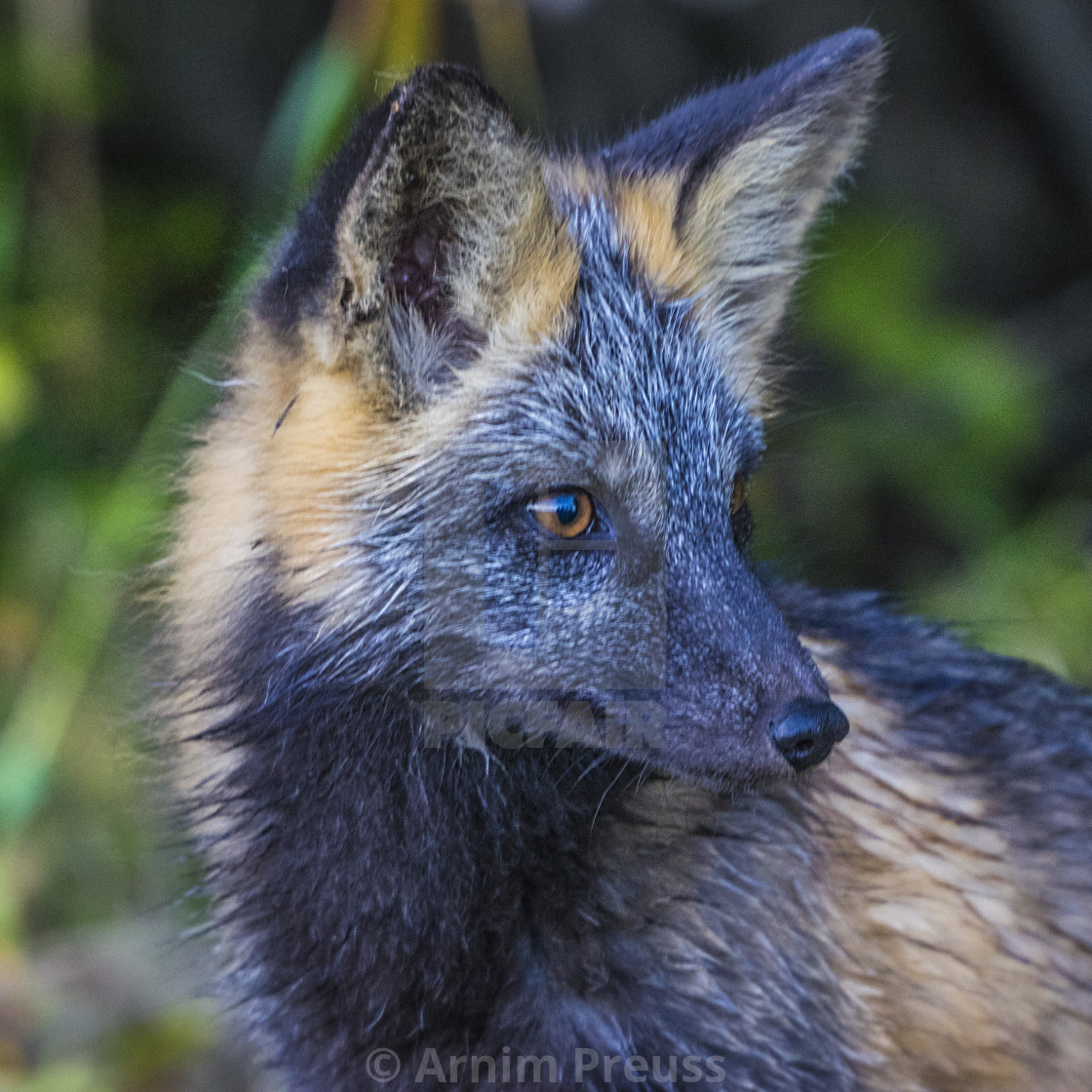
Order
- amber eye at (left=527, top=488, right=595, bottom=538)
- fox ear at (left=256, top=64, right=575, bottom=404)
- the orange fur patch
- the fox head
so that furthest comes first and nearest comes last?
the orange fur patch, amber eye at (left=527, top=488, right=595, bottom=538), the fox head, fox ear at (left=256, top=64, right=575, bottom=404)

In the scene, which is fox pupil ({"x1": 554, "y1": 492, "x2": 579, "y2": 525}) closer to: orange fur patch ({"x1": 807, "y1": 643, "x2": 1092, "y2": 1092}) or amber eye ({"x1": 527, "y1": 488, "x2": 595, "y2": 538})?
amber eye ({"x1": 527, "y1": 488, "x2": 595, "y2": 538})

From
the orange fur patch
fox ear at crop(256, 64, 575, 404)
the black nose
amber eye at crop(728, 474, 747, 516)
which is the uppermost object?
fox ear at crop(256, 64, 575, 404)

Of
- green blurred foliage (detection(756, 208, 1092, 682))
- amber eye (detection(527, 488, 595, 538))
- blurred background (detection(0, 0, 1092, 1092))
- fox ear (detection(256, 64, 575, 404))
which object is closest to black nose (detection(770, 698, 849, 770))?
amber eye (detection(527, 488, 595, 538))

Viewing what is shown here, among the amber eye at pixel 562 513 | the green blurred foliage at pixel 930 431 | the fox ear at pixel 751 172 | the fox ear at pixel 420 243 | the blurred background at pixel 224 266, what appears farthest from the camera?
the green blurred foliage at pixel 930 431

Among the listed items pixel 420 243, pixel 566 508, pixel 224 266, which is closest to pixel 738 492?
pixel 566 508

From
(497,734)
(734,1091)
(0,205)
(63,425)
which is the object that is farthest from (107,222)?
(734,1091)

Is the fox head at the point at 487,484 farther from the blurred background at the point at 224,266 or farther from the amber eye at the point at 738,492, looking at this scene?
the blurred background at the point at 224,266

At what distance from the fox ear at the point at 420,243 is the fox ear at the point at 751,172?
1.72 ft

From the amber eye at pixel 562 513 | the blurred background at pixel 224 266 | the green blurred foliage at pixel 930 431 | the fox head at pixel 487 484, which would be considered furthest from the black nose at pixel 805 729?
the green blurred foliage at pixel 930 431

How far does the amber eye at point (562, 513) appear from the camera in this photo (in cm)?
Result: 267

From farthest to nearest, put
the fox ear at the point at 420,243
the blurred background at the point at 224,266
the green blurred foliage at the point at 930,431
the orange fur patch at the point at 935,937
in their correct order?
the green blurred foliage at the point at 930,431 → the blurred background at the point at 224,266 → the orange fur patch at the point at 935,937 → the fox ear at the point at 420,243

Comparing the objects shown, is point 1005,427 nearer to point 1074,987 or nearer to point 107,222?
point 1074,987

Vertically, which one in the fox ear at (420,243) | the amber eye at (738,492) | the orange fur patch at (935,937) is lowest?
the orange fur patch at (935,937)

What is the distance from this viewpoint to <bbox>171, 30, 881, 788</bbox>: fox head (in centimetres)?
255
